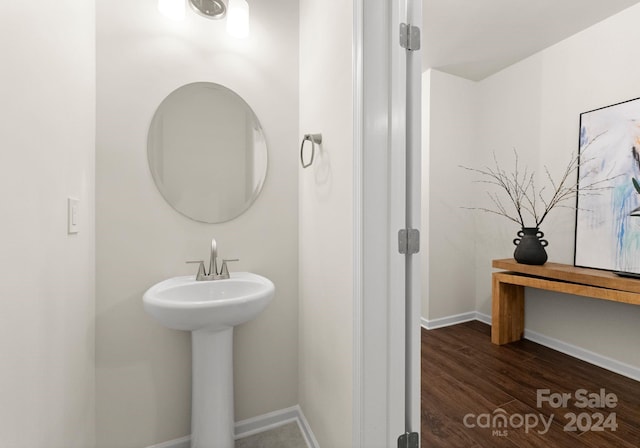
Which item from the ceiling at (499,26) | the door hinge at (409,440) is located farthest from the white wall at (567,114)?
the door hinge at (409,440)

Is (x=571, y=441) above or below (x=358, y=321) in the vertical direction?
below

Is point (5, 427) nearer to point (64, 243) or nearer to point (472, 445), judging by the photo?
point (64, 243)

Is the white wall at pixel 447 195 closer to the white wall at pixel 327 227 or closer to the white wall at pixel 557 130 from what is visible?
the white wall at pixel 557 130

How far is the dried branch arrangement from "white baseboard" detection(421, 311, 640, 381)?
106 cm

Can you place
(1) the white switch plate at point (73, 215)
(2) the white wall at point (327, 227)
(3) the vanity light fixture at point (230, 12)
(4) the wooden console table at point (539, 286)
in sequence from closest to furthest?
(1) the white switch plate at point (73, 215)
(2) the white wall at point (327, 227)
(3) the vanity light fixture at point (230, 12)
(4) the wooden console table at point (539, 286)

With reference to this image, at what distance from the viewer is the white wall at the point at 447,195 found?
3061mm

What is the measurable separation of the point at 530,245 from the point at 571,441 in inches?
57.0

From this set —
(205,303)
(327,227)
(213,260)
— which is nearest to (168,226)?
(213,260)

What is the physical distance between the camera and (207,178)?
1.55 metres

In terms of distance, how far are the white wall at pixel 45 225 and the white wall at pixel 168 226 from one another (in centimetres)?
11

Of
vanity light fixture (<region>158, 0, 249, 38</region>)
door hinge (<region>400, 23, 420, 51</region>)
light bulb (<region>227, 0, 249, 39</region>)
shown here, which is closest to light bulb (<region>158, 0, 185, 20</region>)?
vanity light fixture (<region>158, 0, 249, 38</region>)

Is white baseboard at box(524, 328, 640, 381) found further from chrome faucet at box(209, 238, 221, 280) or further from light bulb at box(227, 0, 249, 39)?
light bulb at box(227, 0, 249, 39)

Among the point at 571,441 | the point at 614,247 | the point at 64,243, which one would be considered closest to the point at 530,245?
the point at 614,247

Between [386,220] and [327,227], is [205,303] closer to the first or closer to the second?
[327,227]
